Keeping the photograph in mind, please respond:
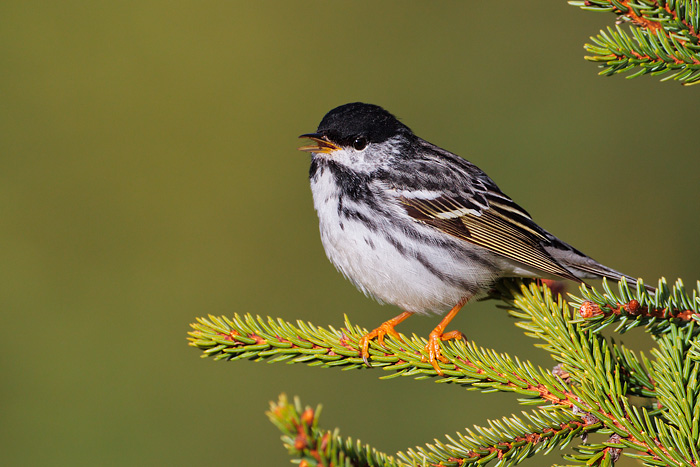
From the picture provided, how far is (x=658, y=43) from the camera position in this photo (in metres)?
2.29

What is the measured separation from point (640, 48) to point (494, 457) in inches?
60.5

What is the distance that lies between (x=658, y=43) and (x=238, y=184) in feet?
15.6

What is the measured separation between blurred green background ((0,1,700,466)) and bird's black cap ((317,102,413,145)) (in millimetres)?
2275

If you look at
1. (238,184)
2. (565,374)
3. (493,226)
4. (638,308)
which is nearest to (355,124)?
(493,226)

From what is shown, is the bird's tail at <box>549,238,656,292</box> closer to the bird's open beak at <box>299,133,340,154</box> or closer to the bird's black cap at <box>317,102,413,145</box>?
the bird's black cap at <box>317,102,413,145</box>

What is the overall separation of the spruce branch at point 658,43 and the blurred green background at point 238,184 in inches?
137

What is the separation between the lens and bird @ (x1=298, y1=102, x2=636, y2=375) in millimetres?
3324

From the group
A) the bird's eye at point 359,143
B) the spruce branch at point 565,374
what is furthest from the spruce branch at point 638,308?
the bird's eye at point 359,143

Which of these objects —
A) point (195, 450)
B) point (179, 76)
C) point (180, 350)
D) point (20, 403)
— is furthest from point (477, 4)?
point (20, 403)

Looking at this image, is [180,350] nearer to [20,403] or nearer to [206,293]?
[206,293]

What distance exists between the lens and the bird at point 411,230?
3.32 meters

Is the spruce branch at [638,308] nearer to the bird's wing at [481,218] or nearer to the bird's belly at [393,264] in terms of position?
the bird's wing at [481,218]

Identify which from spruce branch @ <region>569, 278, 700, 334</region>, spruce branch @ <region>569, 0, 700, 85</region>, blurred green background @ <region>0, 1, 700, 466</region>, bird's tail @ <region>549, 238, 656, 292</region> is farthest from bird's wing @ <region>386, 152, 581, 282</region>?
blurred green background @ <region>0, 1, 700, 466</region>

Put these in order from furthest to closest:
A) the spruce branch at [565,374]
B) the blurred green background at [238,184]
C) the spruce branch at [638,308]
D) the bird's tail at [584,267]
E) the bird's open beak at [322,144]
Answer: the blurred green background at [238,184] → the bird's open beak at [322,144] → the bird's tail at [584,267] → the spruce branch at [638,308] → the spruce branch at [565,374]
